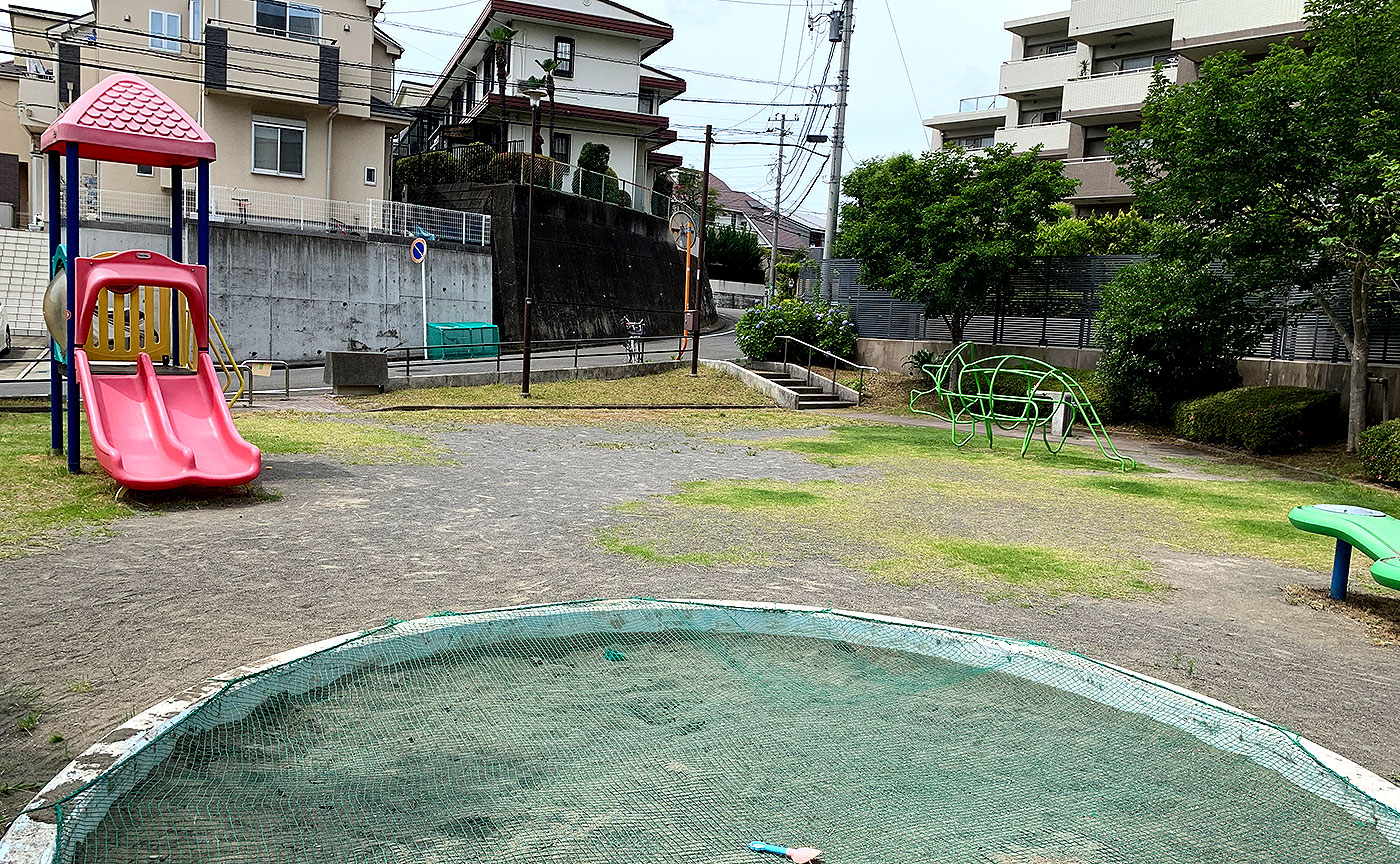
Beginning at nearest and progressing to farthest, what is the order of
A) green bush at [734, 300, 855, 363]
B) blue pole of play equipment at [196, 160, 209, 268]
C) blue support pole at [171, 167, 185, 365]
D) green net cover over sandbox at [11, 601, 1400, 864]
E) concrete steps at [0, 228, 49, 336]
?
1. green net cover over sandbox at [11, 601, 1400, 864]
2. blue pole of play equipment at [196, 160, 209, 268]
3. blue support pole at [171, 167, 185, 365]
4. concrete steps at [0, 228, 49, 336]
5. green bush at [734, 300, 855, 363]

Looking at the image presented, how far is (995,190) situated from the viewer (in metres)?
18.5

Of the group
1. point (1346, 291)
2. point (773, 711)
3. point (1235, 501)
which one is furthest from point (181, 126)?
point (1346, 291)

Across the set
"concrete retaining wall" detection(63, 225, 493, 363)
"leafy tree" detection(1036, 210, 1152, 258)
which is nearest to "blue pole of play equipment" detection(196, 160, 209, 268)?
"concrete retaining wall" detection(63, 225, 493, 363)

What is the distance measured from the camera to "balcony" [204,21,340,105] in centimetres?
2489

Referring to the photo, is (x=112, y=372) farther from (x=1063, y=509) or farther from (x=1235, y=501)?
(x=1235, y=501)

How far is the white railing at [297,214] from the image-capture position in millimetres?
22156

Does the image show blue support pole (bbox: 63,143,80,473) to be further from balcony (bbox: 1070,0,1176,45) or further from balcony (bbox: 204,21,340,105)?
balcony (bbox: 1070,0,1176,45)

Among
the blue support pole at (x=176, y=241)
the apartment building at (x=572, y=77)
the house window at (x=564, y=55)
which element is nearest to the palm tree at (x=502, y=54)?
the apartment building at (x=572, y=77)

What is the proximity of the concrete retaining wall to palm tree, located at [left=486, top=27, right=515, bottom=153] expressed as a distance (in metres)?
8.36

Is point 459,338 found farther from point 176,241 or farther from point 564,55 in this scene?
point 176,241

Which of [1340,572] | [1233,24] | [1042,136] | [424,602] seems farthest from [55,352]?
[1042,136]

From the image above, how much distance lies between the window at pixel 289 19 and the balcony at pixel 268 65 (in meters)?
0.34

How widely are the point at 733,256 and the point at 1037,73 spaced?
2112 cm

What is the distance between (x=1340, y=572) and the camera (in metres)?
5.87
